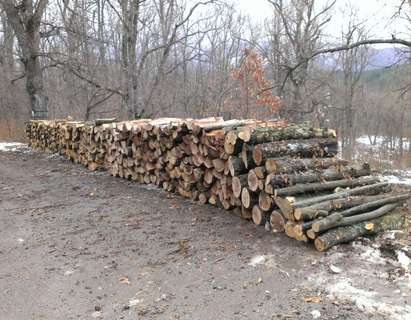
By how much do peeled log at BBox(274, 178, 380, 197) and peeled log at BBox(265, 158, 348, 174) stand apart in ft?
0.85

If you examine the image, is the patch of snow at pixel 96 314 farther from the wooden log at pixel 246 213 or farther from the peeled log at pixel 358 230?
the wooden log at pixel 246 213

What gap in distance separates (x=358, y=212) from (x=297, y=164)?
86cm

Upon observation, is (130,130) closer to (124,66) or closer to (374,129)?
(124,66)

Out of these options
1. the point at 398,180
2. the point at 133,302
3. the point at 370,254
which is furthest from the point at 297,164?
the point at 398,180

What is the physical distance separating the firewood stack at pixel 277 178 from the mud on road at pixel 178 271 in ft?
0.70

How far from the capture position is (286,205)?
4543mm

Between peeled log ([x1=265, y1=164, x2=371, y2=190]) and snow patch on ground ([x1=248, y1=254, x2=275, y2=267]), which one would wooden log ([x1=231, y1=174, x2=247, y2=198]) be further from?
snow patch on ground ([x1=248, y1=254, x2=275, y2=267])

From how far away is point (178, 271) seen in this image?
13.7ft

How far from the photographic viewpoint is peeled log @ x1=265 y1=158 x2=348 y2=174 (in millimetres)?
4898

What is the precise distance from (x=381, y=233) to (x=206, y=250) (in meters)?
1.84

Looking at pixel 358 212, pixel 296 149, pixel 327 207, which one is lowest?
pixel 358 212

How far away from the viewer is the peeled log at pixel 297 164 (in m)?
4.90

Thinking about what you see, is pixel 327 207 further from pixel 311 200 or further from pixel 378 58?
pixel 378 58

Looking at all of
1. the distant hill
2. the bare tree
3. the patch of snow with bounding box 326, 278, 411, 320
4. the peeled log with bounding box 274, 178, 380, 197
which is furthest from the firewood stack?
the bare tree
